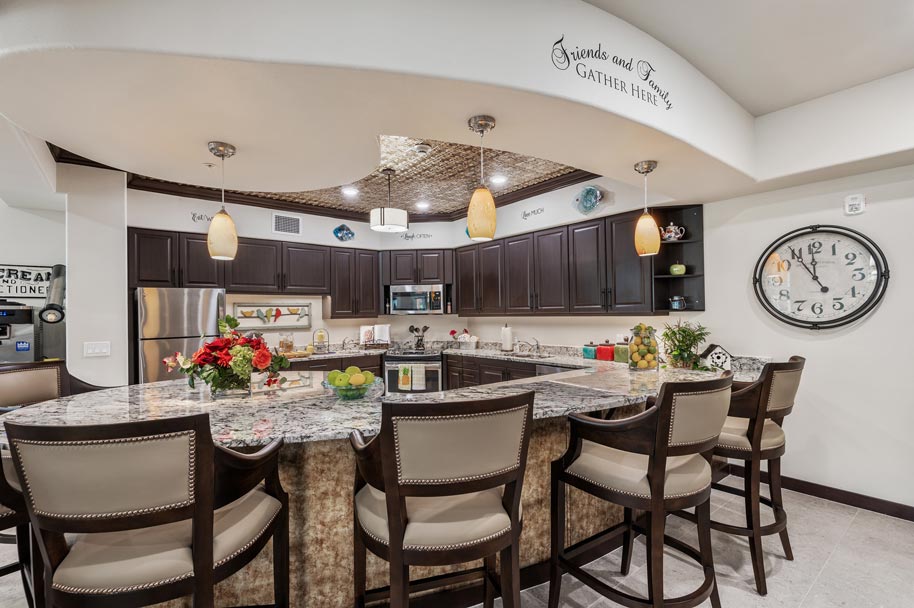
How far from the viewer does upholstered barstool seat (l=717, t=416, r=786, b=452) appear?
7.04 feet

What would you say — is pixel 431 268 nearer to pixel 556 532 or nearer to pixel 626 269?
pixel 626 269

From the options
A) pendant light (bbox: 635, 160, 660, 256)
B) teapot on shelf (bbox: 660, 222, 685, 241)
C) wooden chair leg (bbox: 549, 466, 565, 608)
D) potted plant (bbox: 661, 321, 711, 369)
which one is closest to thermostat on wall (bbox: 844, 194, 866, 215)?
teapot on shelf (bbox: 660, 222, 685, 241)

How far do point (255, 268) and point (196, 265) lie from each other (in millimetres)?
607

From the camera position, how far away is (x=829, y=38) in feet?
7.25

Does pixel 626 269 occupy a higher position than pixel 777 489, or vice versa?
pixel 626 269

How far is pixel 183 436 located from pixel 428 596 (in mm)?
1323

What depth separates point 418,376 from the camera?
5.45 metres

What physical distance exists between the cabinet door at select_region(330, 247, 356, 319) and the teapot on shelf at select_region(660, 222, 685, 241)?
12.6 ft

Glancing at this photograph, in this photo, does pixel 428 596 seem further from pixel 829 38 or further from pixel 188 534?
pixel 829 38

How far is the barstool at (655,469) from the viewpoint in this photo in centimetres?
158

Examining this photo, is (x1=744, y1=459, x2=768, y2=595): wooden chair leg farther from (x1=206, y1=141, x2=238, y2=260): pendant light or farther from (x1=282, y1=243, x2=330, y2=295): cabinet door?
(x1=282, y1=243, x2=330, y2=295): cabinet door

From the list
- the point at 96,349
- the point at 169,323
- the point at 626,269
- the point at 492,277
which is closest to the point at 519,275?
the point at 492,277

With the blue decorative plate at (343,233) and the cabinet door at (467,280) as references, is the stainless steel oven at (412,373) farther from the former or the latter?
the blue decorative plate at (343,233)

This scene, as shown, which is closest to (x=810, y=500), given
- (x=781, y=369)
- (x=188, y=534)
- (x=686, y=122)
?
(x=781, y=369)
